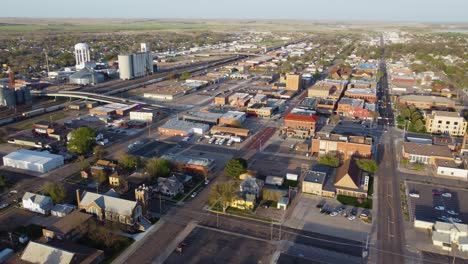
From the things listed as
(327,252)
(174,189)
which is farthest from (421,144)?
(174,189)

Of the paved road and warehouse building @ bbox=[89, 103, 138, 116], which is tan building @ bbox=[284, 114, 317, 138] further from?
warehouse building @ bbox=[89, 103, 138, 116]

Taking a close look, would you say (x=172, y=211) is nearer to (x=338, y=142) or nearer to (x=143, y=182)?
(x=143, y=182)

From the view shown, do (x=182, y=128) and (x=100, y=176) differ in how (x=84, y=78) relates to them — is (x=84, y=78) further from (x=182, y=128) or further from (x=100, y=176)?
(x=100, y=176)

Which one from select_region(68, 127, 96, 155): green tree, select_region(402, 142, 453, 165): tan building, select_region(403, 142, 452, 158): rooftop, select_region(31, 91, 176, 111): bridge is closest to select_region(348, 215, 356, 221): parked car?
select_region(402, 142, 453, 165): tan building

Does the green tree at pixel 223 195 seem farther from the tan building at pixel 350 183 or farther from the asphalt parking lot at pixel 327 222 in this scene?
the tan building at pixel 350 183

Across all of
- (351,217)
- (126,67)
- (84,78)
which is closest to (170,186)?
(351,217)

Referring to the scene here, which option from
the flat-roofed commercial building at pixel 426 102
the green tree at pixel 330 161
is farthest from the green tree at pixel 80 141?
the flat-roofed commercial building at pixel 426 102
